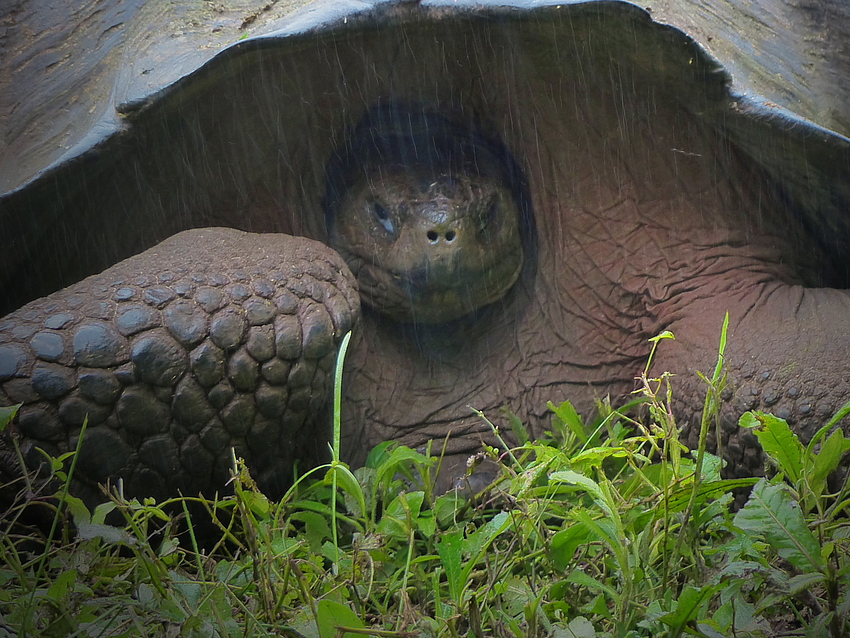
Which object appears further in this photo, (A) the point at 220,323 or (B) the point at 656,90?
(B) the point at 656,90

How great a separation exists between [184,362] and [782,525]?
944 mm

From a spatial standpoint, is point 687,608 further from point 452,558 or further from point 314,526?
point 314,526

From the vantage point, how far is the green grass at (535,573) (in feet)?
2.59

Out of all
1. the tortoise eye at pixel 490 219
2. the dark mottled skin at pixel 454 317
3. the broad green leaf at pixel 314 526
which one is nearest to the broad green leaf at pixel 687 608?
the broad green leaf at pixel 314 526

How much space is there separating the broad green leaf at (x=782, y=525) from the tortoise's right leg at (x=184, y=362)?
2.76ft

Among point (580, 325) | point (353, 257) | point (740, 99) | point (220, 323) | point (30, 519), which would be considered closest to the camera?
point (30, 519)

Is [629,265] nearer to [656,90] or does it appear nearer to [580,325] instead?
[580,325]

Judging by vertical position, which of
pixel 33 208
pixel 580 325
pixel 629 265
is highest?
pixel 33 208

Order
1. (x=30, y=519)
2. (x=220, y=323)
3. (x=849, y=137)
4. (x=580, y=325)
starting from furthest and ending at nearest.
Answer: (x=580, y=325), (x=849, y=137), (x=220, y=323), (x=30, y=519)

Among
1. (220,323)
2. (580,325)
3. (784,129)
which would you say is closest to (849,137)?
(784,129)

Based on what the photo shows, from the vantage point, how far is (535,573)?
1032 millimetres

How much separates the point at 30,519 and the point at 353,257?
898mm

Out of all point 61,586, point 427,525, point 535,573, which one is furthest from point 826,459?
point 61,586

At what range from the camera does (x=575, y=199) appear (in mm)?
1894
